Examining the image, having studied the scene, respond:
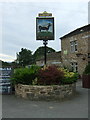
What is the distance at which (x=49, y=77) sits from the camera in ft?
33.9

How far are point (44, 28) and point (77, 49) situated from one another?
12522 millimetres

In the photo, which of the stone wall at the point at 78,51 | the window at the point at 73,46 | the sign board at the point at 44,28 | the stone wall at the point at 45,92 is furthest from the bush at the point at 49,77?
the window at the point at 73,46

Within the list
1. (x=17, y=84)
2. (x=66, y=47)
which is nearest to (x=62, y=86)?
(x=17, y=84)

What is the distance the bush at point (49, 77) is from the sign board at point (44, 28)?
545cm

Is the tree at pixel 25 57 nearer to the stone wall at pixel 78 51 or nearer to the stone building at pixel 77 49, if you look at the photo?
the stone wall at pixel 78 51

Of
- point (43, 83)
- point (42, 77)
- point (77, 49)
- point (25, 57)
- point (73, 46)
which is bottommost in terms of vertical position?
point (43, 83)

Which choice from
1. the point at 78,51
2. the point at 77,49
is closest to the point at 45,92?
the point at 78,51

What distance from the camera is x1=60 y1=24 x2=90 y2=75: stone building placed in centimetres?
2505

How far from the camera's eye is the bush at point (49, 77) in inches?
408

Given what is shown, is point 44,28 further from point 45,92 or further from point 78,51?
point 78,51

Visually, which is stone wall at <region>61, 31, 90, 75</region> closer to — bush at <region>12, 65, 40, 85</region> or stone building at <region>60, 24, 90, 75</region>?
stone building at <region>60, 24, 90, 75</region>

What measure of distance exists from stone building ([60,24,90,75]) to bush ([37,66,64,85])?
44.2 feet

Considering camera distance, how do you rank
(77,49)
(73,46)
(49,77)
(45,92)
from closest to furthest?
(45,92) → (49,77) → (77,49) → (73,46)

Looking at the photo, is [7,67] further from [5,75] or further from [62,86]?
[62,86]
